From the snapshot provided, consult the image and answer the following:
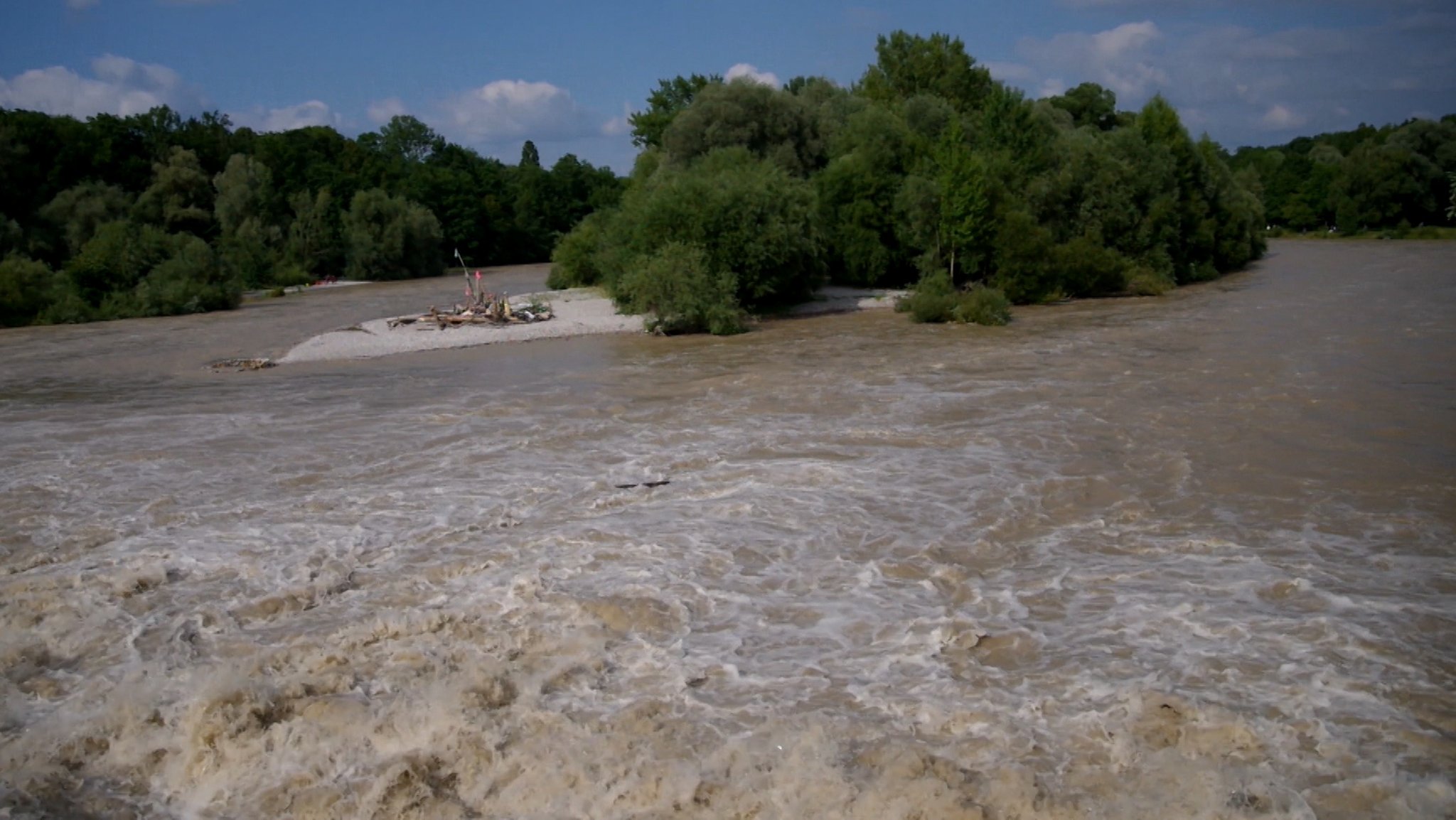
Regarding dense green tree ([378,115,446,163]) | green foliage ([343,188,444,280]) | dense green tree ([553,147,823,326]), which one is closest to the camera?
dense green tree ([553,147,823,326])

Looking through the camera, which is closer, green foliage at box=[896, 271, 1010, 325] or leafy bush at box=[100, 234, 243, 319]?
green foliage at box=[896, 271, 1010, 325]

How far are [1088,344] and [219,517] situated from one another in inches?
565

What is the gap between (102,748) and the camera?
543cm

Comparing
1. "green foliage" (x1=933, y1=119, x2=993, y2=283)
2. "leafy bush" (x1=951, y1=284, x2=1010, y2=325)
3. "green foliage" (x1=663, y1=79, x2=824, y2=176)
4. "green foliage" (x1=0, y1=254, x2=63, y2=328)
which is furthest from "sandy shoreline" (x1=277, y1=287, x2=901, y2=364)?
"green foliage" (x1=0, y1=254, x2=63, y2=328)

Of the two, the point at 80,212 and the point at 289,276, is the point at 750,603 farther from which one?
the point at 80,212

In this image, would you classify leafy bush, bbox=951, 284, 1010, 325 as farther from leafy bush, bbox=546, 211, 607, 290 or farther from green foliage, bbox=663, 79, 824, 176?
leafy bush, bbox=546, 211, 607, 290

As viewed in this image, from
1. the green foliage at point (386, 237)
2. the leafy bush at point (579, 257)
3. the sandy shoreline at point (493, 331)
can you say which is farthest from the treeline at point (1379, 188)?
the green foliage at point (386, 237)

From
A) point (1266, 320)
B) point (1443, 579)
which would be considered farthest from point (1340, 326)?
point (1443, 579)

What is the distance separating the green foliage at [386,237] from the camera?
46812 millimetres

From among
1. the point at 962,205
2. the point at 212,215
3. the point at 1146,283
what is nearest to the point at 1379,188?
the point at 1146,283

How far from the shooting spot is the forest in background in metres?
24.0

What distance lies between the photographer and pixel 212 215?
46906 mm

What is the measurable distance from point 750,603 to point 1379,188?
178ft

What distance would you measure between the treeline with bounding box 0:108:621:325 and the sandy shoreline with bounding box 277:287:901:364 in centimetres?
957
